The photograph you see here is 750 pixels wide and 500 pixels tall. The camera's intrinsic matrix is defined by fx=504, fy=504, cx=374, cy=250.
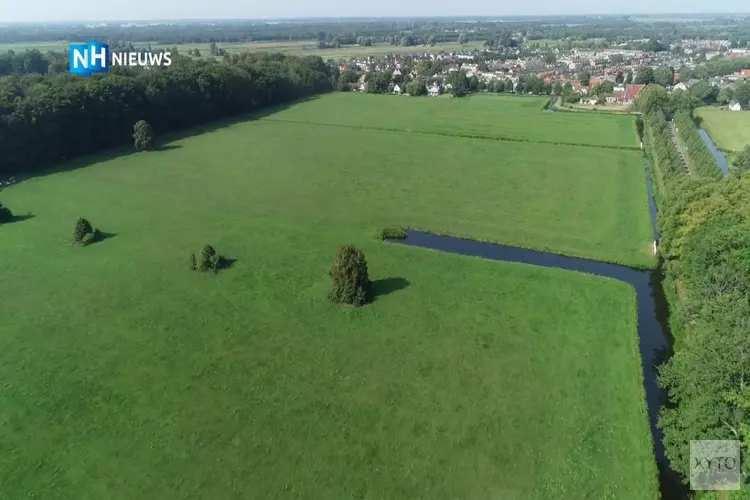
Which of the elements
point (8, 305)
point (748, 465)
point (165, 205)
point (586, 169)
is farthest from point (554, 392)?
point (586, 169)

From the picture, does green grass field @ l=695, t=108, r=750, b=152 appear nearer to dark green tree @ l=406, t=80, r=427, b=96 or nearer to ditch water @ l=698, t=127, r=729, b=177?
ditch water @ l=698, t=127, r=729, b=177

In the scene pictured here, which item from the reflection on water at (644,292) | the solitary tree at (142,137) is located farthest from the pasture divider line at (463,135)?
the reflection on water at (644,292)

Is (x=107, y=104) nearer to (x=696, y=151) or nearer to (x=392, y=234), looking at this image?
(x=392, y=234)

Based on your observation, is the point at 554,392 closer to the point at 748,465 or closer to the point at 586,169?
the point at 748,465

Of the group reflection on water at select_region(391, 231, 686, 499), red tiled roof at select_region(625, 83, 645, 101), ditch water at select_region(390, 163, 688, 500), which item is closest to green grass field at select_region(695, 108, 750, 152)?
red tiled roof at select_region(625, 83, 645, 101)

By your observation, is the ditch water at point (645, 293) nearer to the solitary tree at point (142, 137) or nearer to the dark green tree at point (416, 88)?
the solitary tree at point (142, 137)
